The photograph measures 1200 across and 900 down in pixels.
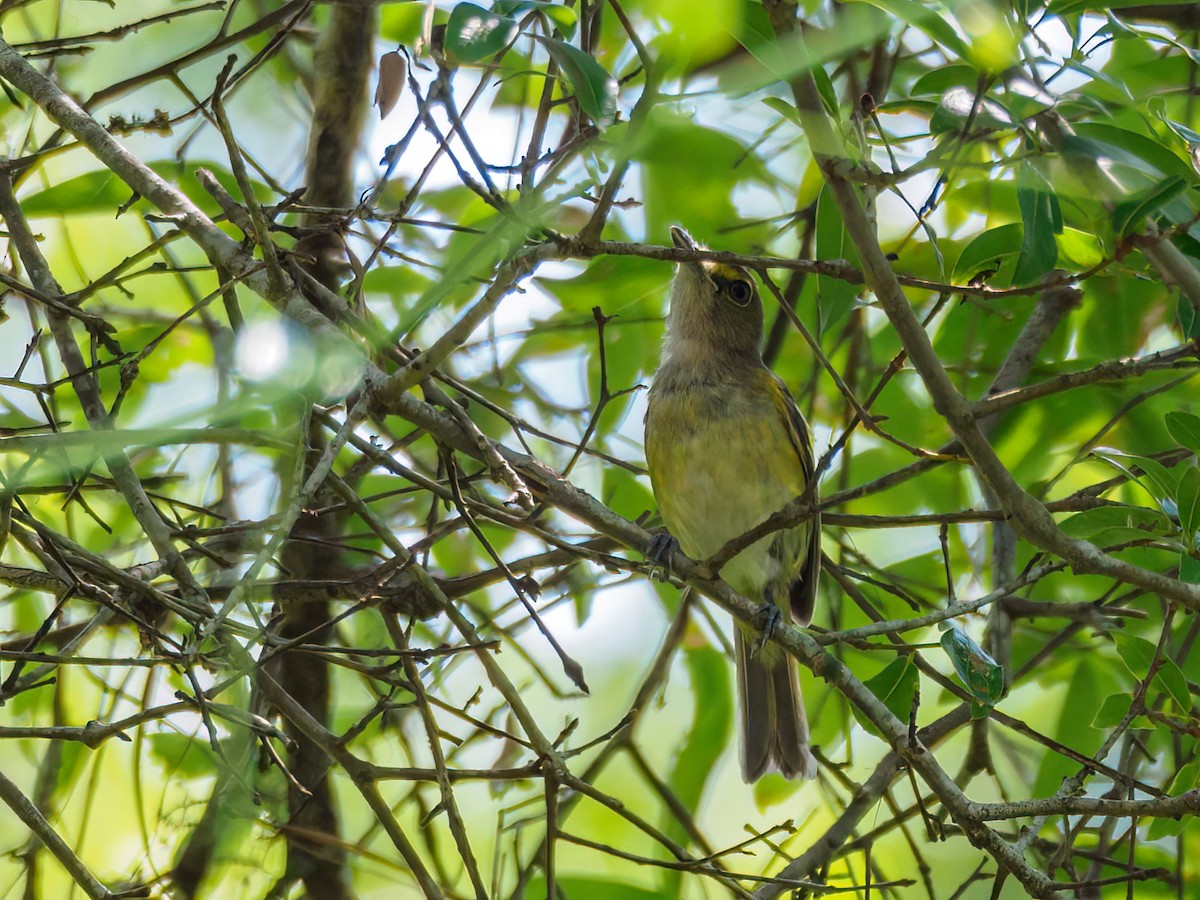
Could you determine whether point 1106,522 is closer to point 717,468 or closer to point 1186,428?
point 1186,428

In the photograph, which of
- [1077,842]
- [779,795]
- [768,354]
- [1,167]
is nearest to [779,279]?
[768,354]

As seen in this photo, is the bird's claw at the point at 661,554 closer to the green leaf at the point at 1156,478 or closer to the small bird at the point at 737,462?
the small bird at the point at 737,462

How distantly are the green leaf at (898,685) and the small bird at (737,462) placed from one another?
1242 mm

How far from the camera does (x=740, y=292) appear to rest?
468 cm

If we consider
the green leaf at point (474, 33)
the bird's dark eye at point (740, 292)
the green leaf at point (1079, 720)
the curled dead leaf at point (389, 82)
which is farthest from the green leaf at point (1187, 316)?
the bird's dark eye at point (740, 292)

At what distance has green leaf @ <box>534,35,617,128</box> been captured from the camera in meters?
1.93

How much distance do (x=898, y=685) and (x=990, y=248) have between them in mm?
1054

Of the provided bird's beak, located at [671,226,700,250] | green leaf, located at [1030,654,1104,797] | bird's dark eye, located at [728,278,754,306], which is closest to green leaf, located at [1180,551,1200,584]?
green leaf, located at [1030,654,1104,797]

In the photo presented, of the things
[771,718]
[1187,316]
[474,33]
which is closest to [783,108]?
[474,33]

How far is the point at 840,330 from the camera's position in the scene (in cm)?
414

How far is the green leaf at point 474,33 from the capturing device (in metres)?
1.74

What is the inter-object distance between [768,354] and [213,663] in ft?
8.60

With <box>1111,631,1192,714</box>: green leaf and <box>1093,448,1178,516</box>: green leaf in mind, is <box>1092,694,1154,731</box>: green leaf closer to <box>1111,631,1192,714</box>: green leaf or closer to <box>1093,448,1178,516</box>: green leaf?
<box>1111,631,1192,714</box>: green leaf

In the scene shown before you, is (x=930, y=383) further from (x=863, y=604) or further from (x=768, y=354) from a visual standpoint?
(x=768, y=354)
